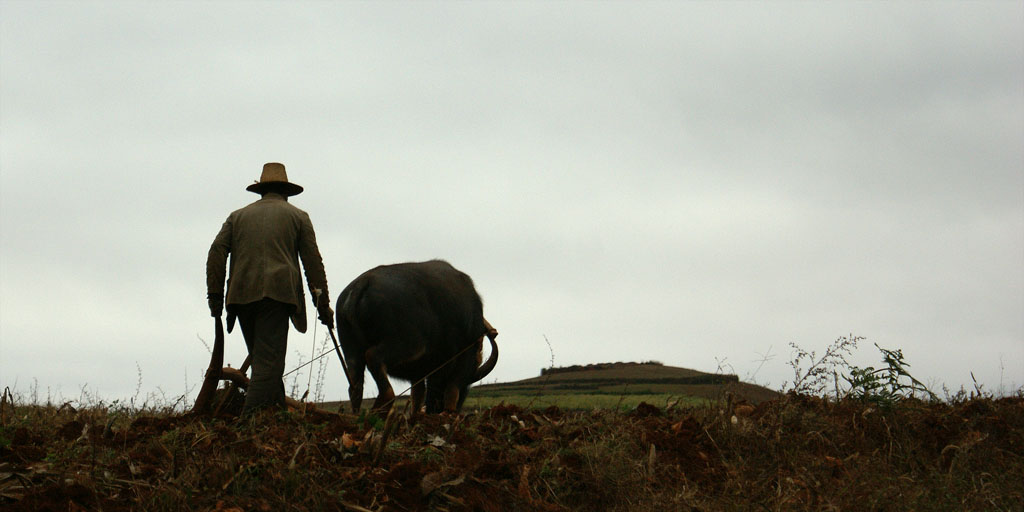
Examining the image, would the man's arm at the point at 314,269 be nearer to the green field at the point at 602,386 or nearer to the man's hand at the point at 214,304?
the man's hand at the point at 214,304

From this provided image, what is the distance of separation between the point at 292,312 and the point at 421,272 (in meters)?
2.53

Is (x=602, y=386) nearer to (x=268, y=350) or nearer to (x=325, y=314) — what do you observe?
(x=325, y=314)

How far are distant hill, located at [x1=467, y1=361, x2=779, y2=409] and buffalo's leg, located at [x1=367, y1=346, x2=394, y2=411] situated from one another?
3143 millimetres

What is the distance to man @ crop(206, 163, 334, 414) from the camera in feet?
26.1

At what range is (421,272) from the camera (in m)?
10.5

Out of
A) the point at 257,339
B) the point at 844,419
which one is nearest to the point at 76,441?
the point at 257,339

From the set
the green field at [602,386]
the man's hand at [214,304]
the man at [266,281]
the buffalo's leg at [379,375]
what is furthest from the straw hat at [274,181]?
the green field at [602,386]

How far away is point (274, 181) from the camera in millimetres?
8648

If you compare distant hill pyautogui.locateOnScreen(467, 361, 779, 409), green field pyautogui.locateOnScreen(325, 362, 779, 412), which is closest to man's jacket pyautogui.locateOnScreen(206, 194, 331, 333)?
green field pyautogui.locateOnScreen(325, 362, 779, 412)

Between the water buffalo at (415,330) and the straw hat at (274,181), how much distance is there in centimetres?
148

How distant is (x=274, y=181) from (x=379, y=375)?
7.68ft

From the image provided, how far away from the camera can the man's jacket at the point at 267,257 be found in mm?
8000

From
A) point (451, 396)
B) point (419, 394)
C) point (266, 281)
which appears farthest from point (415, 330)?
point (266, 281)

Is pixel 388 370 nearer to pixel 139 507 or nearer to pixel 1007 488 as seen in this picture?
pixel 139 507
